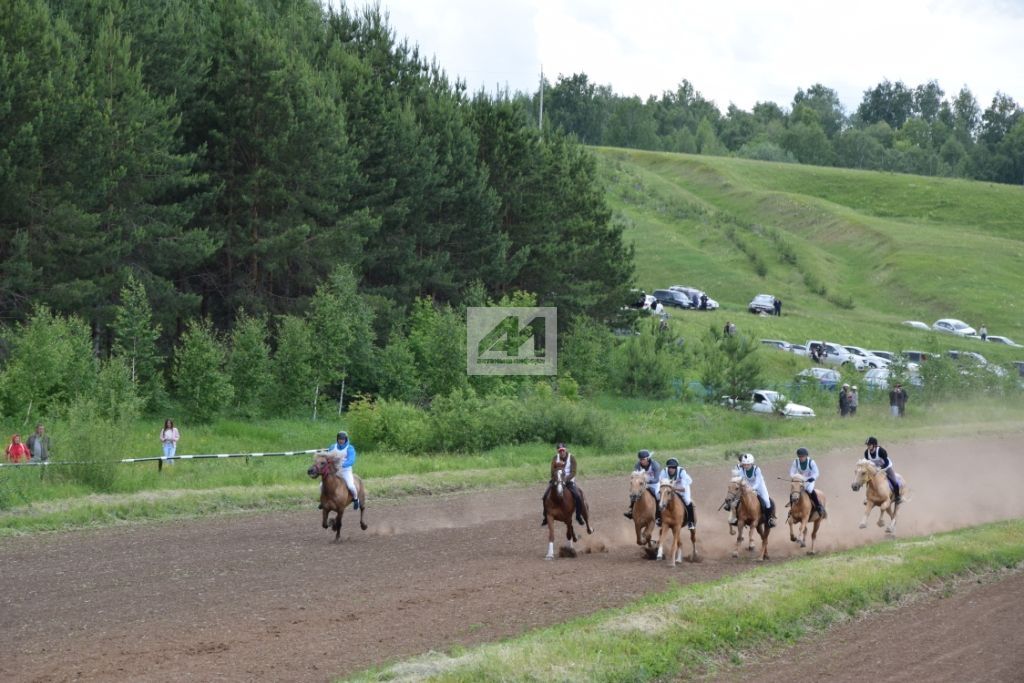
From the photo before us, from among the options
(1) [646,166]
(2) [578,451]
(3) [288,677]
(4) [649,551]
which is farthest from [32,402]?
(1) [646,166]

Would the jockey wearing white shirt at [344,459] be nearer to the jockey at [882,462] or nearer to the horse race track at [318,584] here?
the horse race track at [318,584]

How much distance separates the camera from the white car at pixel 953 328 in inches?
3438

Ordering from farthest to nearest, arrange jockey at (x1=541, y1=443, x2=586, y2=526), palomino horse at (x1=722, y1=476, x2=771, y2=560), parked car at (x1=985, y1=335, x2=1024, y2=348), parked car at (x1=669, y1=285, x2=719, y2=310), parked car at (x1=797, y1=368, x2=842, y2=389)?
parked car at (x1=669, y1=285, x2=719, y2=310) → parked car at (x1=985, y1=335, x2=1024, y2=348) → parked car at (x1=797, y1=368, x2=842, y2=389) → palomino horse at (x1=722, y1=476, x2=771, y2=560) → jockey at (x1=541, y1=443, x2=586, y2=526)

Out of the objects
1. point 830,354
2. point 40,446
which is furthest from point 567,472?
point 830,354

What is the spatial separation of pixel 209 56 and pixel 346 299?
433 inches

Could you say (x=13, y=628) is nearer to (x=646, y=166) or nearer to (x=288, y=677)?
(x=288, y=677)

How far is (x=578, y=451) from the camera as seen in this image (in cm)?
4009

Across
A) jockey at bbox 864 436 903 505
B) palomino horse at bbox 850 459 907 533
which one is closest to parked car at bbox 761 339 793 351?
palomino horse at bbox 850 459 907 533

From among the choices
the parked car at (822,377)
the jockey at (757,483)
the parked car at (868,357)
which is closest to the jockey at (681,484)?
the jockey at (757,483)

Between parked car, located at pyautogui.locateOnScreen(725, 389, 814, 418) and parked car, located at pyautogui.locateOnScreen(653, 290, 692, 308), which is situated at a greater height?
parked car, located at pyautogui.locateOnScreen(653, 290, 692, 308)

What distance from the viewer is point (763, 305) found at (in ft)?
286

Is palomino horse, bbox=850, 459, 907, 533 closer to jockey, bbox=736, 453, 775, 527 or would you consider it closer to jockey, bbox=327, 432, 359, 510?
jockey, bbox=736, 453, 775, 527

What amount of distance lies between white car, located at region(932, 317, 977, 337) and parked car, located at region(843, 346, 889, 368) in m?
15.6

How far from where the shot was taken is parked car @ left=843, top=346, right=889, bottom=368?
229ft
